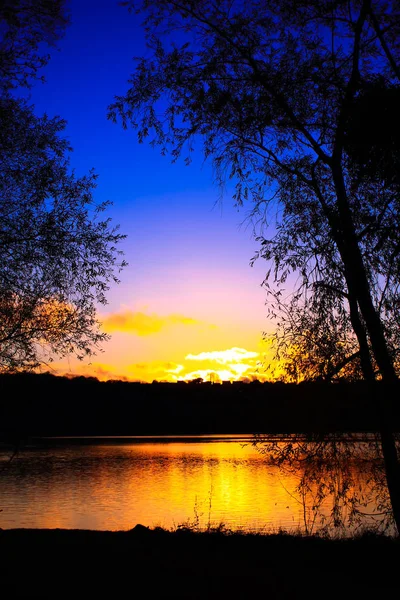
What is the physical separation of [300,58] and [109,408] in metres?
108

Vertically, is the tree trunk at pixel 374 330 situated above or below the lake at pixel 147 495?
above

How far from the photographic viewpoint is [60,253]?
461 inches

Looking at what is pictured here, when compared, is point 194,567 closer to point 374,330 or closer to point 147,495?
point 374,330

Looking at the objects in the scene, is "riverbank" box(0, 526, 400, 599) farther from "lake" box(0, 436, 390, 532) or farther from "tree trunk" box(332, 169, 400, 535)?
"lake" box(0, 436, 390, 532)

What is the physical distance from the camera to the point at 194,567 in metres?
8.80

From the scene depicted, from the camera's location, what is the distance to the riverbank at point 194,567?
25.3 feet

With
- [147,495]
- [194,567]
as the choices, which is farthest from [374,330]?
[147,495]

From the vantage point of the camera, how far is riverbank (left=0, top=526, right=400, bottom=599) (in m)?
7.71

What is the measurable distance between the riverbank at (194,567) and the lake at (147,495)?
102 inches

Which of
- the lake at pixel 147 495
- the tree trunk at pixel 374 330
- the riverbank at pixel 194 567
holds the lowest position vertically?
the lake at pixel 147 495

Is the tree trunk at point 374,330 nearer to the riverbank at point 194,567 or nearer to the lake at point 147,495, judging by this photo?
the riverbank at point 194,567

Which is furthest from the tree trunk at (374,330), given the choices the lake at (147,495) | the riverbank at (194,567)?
the lake at (147,495)

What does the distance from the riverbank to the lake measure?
2590 mm

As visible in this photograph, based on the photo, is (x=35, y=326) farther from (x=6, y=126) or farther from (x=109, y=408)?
(x=109, y=408)
